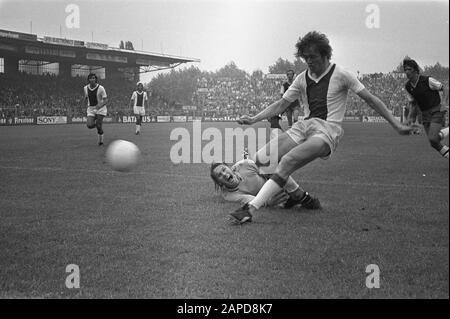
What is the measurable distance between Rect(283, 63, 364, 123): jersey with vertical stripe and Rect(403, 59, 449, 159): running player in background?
14.5 feet

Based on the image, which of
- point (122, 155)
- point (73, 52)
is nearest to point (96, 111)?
point (122, 155)

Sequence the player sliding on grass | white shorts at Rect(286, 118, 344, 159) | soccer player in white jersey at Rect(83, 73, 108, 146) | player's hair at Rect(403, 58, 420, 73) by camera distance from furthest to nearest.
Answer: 1. soccer player in white jersey at Rect(83, 73, 108, 146)
2. player's hair at Rect(403, 58, 420, 73)
3. the player sliding on grass
4. white shorts at Rect(286, 118, 344, 159)

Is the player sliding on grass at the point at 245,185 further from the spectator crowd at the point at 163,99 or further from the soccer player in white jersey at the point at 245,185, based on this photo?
the spectator crowd at the point at 163,99

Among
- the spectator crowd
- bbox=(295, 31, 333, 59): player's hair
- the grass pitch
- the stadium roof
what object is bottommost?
the grass pitch

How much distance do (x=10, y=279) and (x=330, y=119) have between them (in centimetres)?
337

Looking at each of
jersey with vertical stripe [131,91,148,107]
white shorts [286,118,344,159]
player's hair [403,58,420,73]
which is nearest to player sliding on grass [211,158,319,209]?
white shorts [286,118,344,159]

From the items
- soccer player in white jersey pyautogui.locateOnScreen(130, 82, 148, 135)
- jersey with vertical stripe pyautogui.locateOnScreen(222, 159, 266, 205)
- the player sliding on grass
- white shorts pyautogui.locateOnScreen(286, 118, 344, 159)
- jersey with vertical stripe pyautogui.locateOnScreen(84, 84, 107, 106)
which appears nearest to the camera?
white shorts pyautogui.locateOnScreen(286, 118, 344, 159)

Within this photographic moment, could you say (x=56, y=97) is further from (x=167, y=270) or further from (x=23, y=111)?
(x=167, y=270)

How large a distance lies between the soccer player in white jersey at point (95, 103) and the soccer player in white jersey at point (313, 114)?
9.72 meters

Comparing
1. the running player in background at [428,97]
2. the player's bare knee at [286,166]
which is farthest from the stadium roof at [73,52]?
the player's bare knee at [286,166]

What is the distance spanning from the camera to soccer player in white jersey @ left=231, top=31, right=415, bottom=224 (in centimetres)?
478

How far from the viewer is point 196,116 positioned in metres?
52.4

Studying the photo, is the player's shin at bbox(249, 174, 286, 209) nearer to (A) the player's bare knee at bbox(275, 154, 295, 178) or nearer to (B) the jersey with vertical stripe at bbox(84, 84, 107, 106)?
(A) the player's bare knee at bbox(275, 154, 295, 178)

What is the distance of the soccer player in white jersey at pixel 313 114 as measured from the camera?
4777 mm
